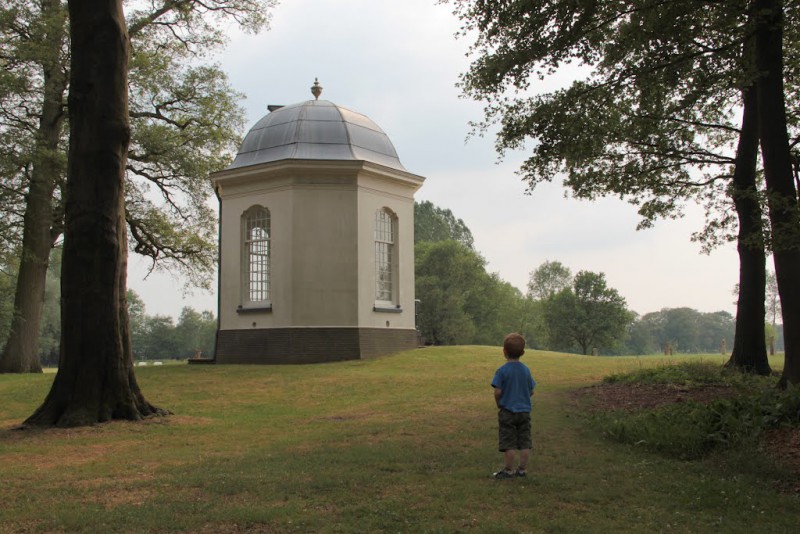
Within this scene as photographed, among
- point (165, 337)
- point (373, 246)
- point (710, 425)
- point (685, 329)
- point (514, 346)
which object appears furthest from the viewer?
point (685, 329)

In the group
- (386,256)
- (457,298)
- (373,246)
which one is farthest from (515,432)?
(457,298)

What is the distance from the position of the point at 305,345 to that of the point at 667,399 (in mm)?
13681

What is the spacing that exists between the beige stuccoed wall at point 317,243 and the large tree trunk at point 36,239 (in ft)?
20.6

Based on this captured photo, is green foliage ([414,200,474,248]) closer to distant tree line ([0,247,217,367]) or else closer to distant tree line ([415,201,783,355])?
distant tree line ([415,201,783,355])

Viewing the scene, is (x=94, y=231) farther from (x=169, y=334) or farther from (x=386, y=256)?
(x=169, y=334)

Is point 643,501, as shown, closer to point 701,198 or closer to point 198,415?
point 198,415

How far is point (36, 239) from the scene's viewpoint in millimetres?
24938

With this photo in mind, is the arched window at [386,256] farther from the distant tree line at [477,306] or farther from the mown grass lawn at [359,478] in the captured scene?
the distant tree line at [477,306]

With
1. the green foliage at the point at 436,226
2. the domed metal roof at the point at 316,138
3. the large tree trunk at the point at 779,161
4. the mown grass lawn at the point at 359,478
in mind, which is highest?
the green foliage at the point at 436,226

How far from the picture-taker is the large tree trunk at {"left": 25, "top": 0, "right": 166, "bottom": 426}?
11773mm

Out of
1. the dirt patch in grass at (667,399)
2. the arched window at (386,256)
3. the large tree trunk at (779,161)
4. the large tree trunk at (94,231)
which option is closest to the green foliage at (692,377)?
the dirt patch in grass at (667,399)

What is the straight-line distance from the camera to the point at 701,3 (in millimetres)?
11164

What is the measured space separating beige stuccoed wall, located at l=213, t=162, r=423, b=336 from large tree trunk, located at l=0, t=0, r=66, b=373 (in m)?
6.27

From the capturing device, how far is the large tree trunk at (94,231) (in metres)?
11.8
